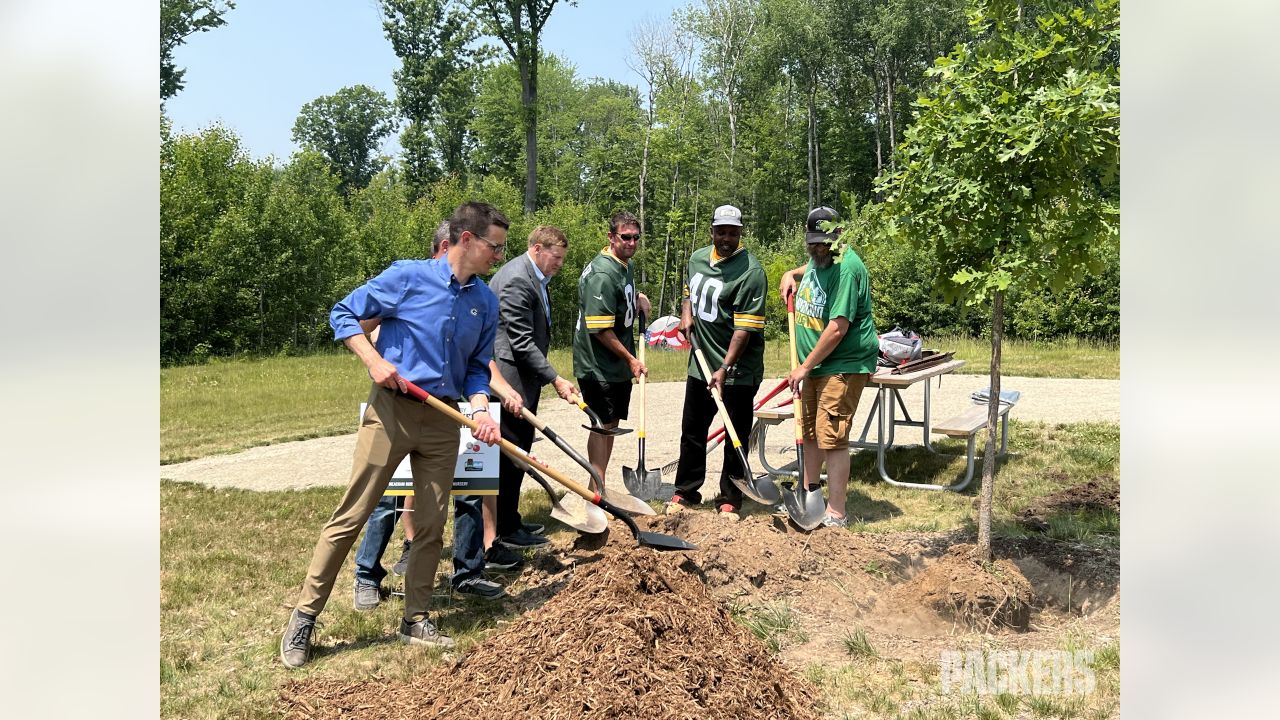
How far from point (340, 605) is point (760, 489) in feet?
9.89

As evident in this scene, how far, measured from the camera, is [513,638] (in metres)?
3.78

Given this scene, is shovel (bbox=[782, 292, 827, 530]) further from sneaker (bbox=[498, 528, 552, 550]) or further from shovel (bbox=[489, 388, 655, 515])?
sneaker (bbox=[498, 528, 552, 550])

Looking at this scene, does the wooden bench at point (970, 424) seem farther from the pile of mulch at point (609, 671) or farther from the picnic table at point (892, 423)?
the pile of mulch at point (609, 671)

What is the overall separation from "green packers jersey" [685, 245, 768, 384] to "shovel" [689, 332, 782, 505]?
9 centimetres

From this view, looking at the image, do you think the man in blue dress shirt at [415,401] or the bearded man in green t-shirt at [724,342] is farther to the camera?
the bearded man in green t-shirt at [724,342]

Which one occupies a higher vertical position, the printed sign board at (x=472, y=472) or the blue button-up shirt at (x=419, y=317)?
the blue button-up shirt at (x=419, y=317)

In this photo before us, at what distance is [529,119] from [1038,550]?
81.8 feet

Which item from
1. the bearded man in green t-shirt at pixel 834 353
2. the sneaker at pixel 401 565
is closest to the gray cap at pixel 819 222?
the bearded man in green t-shirt at pixel 834 353

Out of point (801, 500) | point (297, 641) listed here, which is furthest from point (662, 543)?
point (297, 641)

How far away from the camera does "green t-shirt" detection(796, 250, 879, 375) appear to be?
600 cm

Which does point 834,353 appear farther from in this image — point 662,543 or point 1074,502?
point 1074,502

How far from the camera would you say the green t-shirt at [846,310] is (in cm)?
600

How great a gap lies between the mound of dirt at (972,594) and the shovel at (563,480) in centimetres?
123

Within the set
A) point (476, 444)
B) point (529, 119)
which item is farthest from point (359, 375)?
point (476, 444)
